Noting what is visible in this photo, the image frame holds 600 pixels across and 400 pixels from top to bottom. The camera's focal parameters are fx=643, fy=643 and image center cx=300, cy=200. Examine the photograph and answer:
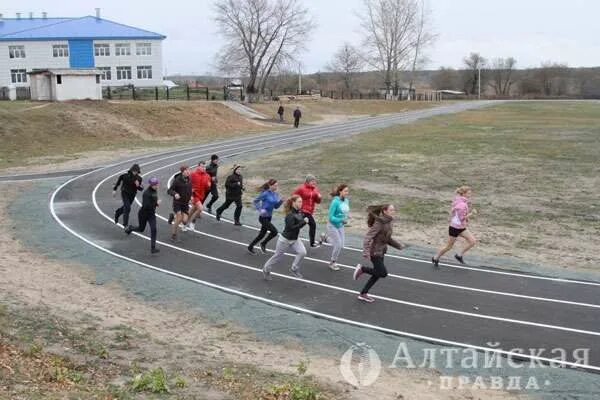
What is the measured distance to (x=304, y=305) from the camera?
11.2 m

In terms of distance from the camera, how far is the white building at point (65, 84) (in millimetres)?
48375

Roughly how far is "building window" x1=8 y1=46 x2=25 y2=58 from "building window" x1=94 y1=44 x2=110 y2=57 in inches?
281

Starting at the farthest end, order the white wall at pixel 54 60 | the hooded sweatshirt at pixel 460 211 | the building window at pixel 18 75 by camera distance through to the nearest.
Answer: the building window at pixel 18 75, the white wall at pixel 54 60, the hooded sweatshirt at pixel 460 211

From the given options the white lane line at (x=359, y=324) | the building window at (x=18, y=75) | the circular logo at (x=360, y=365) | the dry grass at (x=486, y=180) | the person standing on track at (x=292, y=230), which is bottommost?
the circular logo at (x=360, y=365)

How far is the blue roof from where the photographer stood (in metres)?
65.6

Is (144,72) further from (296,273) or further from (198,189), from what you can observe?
(296,273)

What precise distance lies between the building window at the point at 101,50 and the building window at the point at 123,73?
201cm

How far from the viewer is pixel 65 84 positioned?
159 feet

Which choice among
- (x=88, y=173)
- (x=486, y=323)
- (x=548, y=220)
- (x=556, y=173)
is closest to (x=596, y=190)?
(x=556, y=173)

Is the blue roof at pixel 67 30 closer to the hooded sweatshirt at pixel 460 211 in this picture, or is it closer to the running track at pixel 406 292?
the running track at pixel 406 292

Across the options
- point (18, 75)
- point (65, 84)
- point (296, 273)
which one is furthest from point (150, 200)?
point (18, 75)

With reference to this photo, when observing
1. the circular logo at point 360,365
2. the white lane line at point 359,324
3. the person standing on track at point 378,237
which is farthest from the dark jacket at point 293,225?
the circular logo at point 360,365

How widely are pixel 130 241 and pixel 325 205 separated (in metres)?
6.73

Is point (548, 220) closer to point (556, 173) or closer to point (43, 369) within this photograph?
point (556, 173)
